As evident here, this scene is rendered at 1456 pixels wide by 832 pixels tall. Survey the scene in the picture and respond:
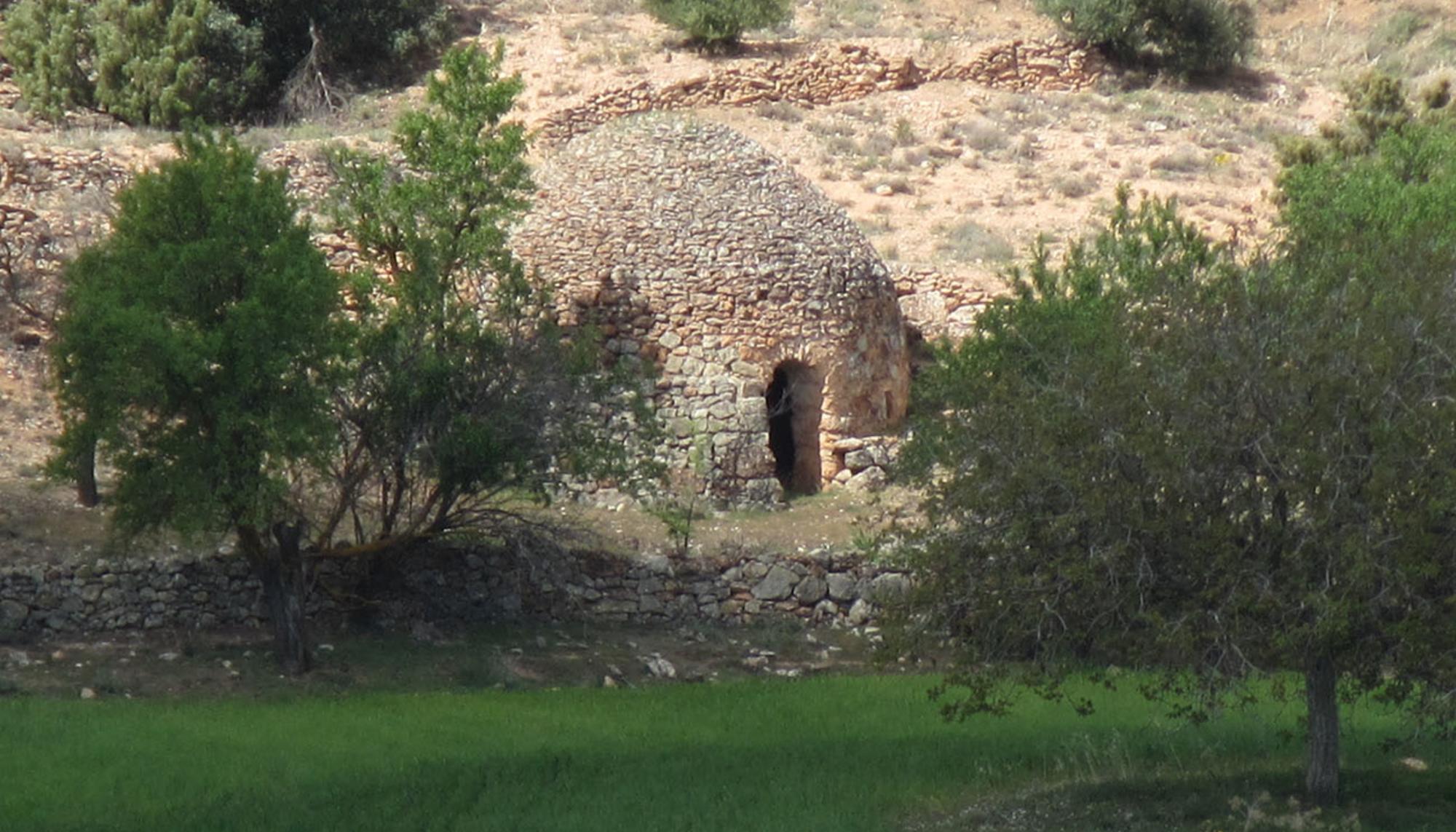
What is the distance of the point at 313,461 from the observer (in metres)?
17.3

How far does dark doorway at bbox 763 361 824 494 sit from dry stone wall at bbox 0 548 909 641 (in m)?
3.61

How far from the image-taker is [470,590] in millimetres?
19969

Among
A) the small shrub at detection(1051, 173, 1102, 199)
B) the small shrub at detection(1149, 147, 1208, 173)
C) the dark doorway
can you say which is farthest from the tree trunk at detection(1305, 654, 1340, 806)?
the small shrub at detection(1149, 147, 1208, 173)

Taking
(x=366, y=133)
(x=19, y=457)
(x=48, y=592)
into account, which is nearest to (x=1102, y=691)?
(x=48, y=592)

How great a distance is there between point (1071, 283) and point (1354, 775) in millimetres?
9326

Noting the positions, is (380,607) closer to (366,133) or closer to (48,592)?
(48,592)

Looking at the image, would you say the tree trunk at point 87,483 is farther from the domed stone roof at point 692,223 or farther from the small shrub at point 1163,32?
the small shrub at point 1163,32

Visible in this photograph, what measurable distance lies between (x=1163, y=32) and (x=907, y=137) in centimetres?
824

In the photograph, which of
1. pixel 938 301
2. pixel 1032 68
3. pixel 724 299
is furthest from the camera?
pixel 1032 68

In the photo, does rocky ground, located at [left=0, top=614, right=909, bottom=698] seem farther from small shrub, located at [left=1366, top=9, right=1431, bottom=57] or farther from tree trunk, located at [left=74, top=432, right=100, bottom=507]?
small shrub, located at [left=1366, top=9, right=1431, bottom=57]

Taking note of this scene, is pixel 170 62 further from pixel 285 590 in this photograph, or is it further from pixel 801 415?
pixel 285 590

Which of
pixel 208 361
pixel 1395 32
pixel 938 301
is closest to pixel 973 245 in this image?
pixel 938 301

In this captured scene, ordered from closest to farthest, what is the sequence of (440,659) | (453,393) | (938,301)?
(440,659) < (453,393) < (938,301)

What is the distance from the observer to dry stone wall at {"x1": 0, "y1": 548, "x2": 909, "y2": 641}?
18.0 m
